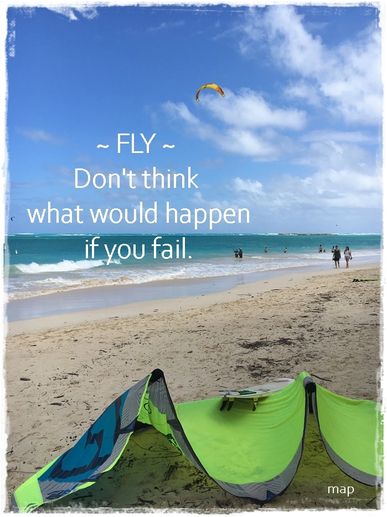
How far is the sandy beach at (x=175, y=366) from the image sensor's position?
13.0 ft

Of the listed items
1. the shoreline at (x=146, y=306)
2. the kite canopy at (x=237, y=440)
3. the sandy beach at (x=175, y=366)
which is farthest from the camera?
the shoreline at (x=146, y=306)

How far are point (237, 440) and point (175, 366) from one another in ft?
10.0

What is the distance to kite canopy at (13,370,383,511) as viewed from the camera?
3723mm

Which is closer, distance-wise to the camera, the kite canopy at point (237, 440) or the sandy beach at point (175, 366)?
the kite canopy at point (237, 440)

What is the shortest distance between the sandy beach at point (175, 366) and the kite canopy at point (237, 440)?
8.3 inches

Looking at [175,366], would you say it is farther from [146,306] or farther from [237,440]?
[146,306]

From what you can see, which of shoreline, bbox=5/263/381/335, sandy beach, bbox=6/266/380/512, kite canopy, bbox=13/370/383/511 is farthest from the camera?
shoreline, bbox=5/263/381/335

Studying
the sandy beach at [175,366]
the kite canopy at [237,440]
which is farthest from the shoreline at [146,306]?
the kite canopy at [237,440]

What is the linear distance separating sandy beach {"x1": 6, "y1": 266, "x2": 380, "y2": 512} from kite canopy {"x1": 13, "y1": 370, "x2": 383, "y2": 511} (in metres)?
0.21

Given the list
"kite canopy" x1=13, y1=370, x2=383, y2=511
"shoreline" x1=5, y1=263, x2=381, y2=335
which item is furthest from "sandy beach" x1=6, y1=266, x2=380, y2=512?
"kite canopy" x1=13, y1=370, x2=383, y2=511

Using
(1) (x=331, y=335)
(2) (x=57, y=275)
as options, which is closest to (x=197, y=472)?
(1) (x=331, y=335)

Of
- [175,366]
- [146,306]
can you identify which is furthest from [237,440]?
[146,306]

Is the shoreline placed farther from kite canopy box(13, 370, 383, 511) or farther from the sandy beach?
kite canopy box(13, 370, 383, 511)

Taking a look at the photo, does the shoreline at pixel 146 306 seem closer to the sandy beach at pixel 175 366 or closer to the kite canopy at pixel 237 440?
the sandy beach at pixel 175 366
